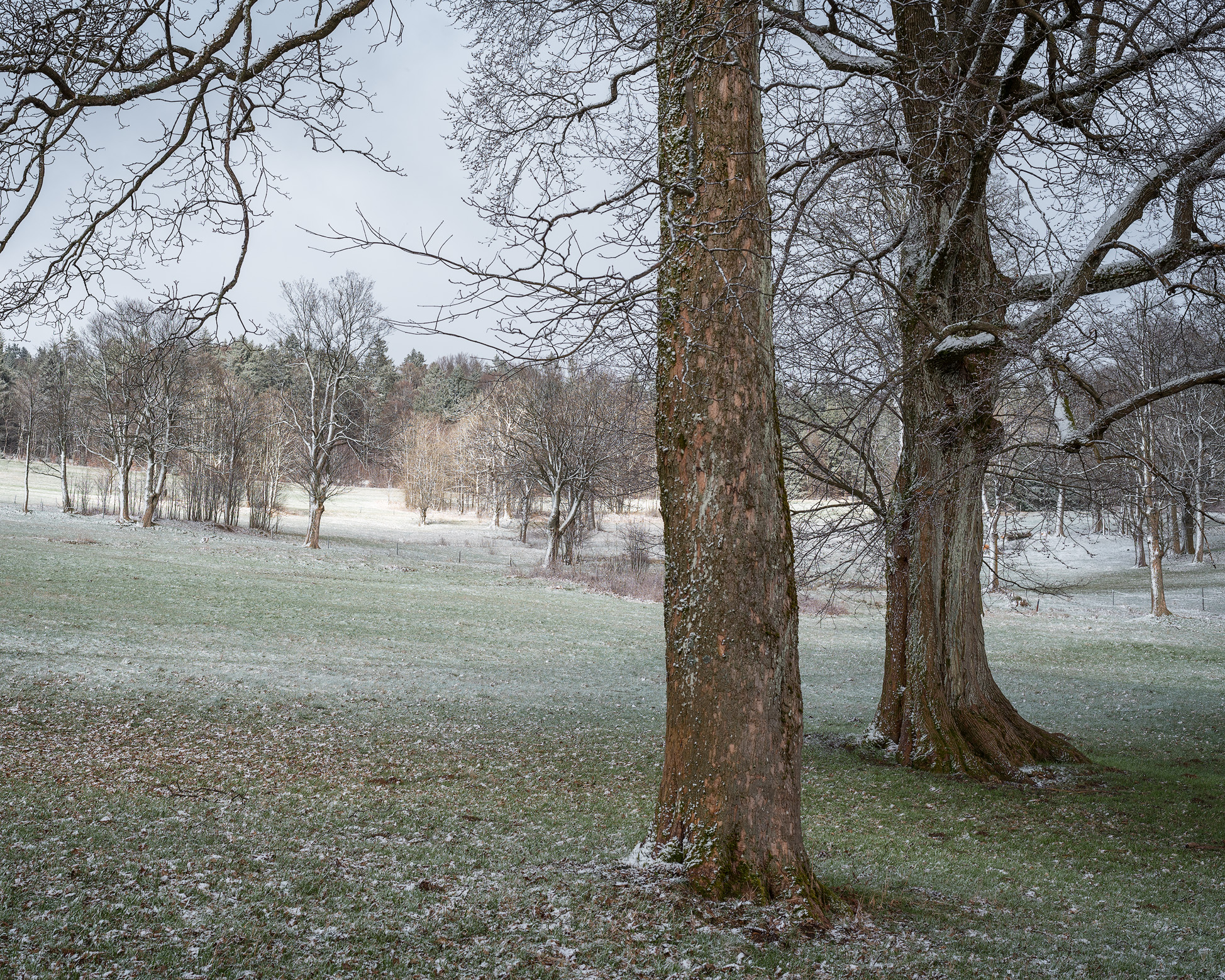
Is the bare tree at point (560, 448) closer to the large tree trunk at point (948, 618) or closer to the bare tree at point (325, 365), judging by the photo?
the bare tree at point (325, 365)

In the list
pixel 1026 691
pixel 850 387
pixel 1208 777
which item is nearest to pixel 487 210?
pixel 850 387

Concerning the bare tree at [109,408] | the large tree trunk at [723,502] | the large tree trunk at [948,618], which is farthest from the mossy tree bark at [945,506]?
the bare tree at [109,408]

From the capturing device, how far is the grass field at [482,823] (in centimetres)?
323

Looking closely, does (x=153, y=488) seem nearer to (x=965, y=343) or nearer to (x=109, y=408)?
(x=109, y=408)

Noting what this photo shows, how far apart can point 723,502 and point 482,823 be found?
2.94m

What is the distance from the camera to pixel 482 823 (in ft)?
17.4

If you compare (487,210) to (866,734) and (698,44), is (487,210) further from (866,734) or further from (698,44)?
(866,734)

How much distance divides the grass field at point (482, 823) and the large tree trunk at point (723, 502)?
0.37m

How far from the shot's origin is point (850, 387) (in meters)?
8.04

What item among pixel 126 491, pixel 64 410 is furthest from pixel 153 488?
pixel 64 410

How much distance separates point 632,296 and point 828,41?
206 inches

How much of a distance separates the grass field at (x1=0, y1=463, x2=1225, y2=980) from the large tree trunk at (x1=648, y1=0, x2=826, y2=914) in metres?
0.37

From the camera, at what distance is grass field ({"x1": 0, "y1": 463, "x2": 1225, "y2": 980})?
3.23 meters

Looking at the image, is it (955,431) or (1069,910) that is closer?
(1069,910)
